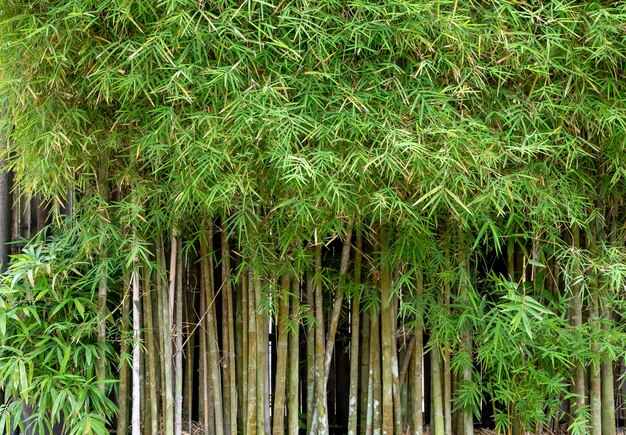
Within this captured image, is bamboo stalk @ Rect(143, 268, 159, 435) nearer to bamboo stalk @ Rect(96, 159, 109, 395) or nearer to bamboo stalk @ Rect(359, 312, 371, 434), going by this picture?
bamboo stalk @ Rect(96, 159, 109, 395)

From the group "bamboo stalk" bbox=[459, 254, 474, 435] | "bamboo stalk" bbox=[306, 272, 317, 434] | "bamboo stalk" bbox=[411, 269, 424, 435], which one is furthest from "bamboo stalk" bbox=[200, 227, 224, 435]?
"bamboo stalk" bbox=[459, 254, 474, 435]


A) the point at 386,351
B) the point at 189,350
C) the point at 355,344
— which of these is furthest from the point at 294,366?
the point at 189,350

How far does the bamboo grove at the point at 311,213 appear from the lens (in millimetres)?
2543

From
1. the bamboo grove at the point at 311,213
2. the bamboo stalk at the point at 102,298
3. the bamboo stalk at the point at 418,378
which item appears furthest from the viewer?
the bamboo stalk at the point at 418,378

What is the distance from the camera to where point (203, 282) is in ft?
10.4

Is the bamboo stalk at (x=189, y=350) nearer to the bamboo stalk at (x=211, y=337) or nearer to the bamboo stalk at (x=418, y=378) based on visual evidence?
the bamboo stalk at (x=211, y=337)

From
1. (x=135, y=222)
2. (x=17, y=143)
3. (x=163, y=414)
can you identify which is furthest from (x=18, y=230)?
(x=163, y=414)

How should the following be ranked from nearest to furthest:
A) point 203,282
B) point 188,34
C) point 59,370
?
point 188,34, point 59,370, point 203,282

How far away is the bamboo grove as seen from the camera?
8.34 feet

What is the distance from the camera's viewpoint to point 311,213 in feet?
8.56

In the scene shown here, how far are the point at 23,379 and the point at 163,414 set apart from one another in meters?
0.65

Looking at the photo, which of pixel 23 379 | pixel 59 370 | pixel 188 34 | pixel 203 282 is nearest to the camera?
pixel 188 34

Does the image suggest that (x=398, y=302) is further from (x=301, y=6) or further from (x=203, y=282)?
(x=301, y=6)

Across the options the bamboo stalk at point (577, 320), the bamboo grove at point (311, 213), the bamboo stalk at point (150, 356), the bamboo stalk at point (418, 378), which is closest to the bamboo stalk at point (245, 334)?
the bamboo grove at point (311, 213)
